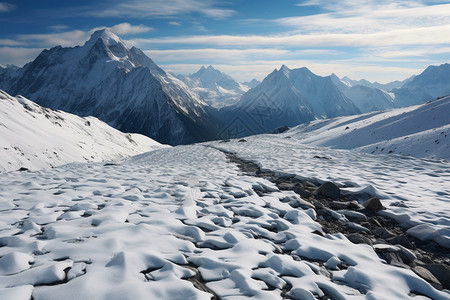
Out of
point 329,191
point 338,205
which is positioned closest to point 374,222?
point 338,205

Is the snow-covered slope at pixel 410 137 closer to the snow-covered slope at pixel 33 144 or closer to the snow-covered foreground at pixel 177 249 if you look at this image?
the snow-covered foreground at pixel 177 249

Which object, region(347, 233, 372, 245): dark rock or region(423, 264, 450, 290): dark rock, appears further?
region(347, 233, 372, 245): dark rock

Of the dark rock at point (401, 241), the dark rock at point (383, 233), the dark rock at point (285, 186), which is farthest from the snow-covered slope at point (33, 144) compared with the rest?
the dark rock at point (401, 241)

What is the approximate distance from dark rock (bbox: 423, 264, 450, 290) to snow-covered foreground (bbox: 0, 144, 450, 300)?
0.44 metres

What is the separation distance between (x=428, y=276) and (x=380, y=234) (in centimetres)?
196

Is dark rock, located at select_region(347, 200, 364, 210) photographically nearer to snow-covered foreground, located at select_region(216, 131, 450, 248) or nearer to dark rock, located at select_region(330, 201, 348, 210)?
dark rock, located at select_region(330, 201, 348, 210)

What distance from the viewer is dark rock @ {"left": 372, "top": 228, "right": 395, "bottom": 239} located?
21.6ft

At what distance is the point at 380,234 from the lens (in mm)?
6742

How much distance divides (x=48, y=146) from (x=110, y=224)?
49664 millimetres

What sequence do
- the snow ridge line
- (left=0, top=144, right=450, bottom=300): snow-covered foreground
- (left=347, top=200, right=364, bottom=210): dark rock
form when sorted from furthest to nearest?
1. (left=347, top=200, right=364, bottom=210): dark rock
2. the snow ridge line
3. (left=0, top=144, right=450, bottom=300): snow-covered foreground

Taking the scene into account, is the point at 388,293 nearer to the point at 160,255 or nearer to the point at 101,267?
the point at 160,255

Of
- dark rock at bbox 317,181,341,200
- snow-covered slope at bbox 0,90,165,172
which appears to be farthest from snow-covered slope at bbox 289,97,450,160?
snow-covered slope at bbox 0,90,165,172

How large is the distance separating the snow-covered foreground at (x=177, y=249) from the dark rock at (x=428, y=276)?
19cm

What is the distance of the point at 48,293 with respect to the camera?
3.54m
